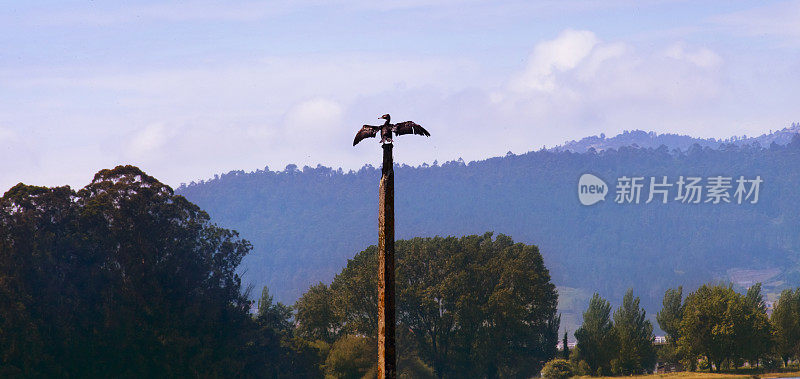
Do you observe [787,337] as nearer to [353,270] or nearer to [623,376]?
[623,376]

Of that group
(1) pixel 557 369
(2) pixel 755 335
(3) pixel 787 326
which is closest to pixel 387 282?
(1) pixel 557 369

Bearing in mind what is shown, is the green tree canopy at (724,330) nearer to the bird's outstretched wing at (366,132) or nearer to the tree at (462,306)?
the tree at (462,306)

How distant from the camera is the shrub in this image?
4016 inches

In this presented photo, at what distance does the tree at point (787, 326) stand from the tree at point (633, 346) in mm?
14632

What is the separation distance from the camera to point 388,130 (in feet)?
82.8

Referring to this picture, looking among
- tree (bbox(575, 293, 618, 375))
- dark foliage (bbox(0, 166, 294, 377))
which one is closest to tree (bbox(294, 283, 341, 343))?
dark foliage (bbox(0, 166, 294, 377))

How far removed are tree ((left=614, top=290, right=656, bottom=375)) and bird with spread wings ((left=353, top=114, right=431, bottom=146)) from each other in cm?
8512

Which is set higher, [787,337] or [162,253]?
[162,253]

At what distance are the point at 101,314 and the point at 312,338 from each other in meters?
28.6

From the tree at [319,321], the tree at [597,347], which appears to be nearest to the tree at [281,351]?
the tree at [319,321]

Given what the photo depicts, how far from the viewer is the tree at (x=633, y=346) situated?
105 metres

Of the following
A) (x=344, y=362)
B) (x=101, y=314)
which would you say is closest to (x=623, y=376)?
(x=344, y=362)

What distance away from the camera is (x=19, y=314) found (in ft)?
248

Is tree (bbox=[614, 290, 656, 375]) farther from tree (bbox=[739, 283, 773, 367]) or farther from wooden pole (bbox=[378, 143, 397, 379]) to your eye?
wooden pole (bbox=[378, 143, 397, 379])
